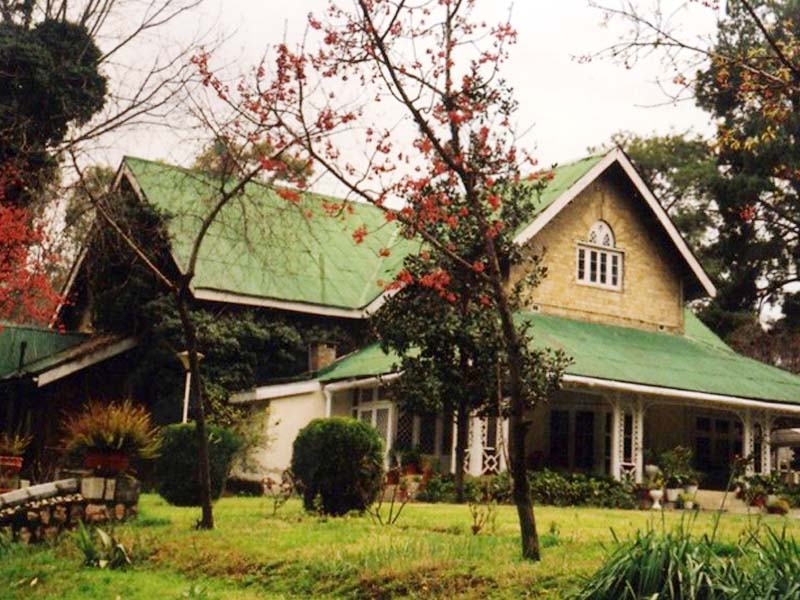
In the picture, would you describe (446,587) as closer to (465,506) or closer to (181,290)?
(181,290)

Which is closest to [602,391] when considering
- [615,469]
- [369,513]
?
→ [615,469]

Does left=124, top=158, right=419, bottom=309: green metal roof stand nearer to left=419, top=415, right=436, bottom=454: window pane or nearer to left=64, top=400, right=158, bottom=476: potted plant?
left=419, top=415, right=436, bottom=454: window pane

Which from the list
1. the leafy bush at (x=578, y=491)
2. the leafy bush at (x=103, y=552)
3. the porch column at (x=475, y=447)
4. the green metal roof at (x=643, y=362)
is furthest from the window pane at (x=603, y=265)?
the leafy bush at (x=103, y=552)

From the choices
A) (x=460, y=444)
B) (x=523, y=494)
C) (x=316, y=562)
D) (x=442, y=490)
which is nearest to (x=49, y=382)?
(x=442, y=490)

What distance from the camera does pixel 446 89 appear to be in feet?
37.8

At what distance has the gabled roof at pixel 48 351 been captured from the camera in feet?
84.9

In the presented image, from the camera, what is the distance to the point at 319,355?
28.2 m

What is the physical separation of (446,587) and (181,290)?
663 centimetres

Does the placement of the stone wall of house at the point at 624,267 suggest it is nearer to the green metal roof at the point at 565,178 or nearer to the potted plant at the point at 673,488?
the green metal roof at the point at 565,178

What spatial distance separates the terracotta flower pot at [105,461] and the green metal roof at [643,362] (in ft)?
27.7

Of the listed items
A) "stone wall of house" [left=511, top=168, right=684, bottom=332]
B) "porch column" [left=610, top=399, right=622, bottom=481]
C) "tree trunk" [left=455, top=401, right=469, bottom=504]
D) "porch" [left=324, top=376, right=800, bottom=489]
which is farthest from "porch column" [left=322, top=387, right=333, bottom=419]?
"porch column" [left=610, top=399, right=622, bottom=481]

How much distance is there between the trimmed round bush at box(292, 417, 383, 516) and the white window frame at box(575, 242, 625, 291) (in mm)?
14343

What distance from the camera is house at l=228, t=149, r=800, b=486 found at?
25.7 metres

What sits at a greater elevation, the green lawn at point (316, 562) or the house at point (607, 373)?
the house at point (607, 373)
